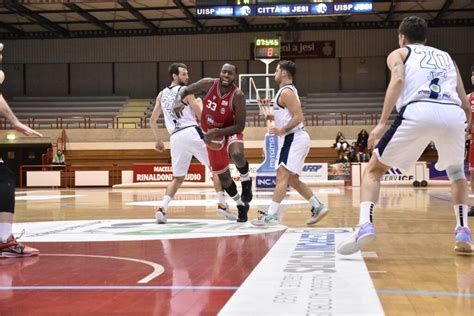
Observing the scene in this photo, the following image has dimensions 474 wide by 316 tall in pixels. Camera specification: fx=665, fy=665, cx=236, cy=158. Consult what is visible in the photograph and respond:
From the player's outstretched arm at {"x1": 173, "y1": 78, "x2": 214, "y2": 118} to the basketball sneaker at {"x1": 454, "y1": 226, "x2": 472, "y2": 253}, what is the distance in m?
3.71

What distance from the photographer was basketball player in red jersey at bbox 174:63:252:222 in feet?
25.0

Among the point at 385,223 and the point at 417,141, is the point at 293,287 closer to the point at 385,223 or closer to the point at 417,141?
the point at 417,141

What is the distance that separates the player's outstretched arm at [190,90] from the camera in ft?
25.7

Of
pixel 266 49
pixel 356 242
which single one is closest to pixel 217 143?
pixel 356 242

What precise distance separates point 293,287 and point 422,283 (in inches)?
31.3

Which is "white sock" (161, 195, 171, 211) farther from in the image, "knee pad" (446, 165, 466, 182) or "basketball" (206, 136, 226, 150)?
"knee pad" (446, 165, 466, 182)

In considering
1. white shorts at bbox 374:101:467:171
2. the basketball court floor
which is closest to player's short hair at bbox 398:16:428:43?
white shorts at bbox 374:101:467:171

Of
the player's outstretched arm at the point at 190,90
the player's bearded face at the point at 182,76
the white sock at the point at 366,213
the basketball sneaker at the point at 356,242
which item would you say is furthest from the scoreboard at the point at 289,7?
the basketball sneaker at the point at 356,242

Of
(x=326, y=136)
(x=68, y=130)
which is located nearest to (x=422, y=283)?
(x=326, y=136)

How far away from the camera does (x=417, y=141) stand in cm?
475

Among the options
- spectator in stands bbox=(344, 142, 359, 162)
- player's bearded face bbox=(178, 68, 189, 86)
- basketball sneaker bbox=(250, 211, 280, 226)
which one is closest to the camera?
basketball sneaker bbox=(250, 211, 280, 226)

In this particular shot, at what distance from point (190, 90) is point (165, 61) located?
29800 mm

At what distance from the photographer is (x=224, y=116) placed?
7.68 m

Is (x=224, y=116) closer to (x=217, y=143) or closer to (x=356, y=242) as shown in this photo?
(x=217, y=143)
